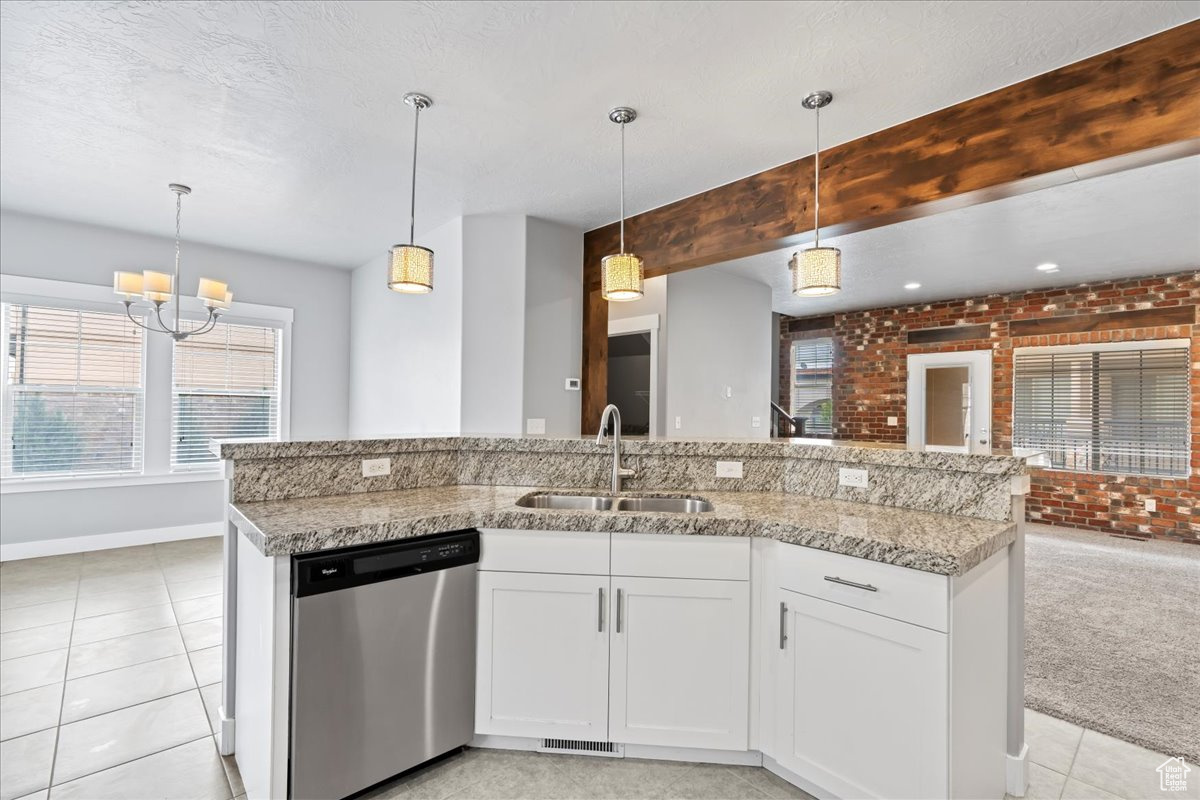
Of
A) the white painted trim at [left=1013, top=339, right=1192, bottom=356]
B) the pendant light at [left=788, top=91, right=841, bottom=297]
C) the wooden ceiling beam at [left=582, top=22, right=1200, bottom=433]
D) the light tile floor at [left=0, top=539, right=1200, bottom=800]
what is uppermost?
the wooden ceiling beam at [left=582, top=22, right=1200, bottom=433]

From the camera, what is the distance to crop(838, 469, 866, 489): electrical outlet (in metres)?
2.24

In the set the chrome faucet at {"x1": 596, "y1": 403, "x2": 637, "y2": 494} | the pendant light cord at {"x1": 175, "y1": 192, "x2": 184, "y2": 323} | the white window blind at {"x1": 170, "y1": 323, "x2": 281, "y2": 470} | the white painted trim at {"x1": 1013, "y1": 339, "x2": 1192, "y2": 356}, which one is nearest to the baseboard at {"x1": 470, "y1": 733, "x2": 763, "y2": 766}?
the chrome faucet at {"x1": 596, "y1": 403, "x2": 637, "y2": 494}

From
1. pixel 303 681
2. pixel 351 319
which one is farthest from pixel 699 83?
pixel 351 319

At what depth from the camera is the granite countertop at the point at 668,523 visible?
5.27ft

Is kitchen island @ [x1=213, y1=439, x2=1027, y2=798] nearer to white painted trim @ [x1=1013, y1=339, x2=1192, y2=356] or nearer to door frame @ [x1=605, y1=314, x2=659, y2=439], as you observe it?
door frame @ [x1=605, y1=314, x2=659, y2=439]

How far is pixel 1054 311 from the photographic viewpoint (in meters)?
5.99

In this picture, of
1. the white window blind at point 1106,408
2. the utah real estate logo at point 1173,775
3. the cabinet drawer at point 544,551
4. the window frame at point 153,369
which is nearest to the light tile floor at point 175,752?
the utah real estate logo at point 1173,775

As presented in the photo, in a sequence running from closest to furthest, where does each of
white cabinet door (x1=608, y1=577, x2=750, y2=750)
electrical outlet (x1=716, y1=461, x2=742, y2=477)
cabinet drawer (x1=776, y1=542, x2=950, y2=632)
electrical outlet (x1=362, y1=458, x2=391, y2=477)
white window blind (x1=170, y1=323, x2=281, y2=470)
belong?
1. cabinet drawer (x1=776, y1=542, x2=950, y2=632)
2. white cabinet door (x1=608, y1=577, x2=750, y2=750)
3. electrical outlet (x1=362, y1=458, x2=391, y2=477)
4. electrical outlet (x1=716, y1=461, x2=742, y2=477)
5. white window blind (x1=170, y1=323, x2=281, y2=470)

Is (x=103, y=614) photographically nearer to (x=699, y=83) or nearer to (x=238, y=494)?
(x=238, y=494)

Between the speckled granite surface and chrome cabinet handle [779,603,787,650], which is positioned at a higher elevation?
the speckled granite surface

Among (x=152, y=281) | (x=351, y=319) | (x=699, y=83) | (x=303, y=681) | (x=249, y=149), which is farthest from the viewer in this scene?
(x=351, y=319)

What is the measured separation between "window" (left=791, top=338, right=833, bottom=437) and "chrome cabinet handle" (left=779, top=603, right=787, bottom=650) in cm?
653

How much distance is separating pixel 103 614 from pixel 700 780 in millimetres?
3453

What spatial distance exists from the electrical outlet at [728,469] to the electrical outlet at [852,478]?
0.41m
